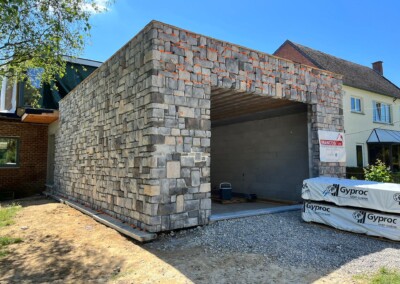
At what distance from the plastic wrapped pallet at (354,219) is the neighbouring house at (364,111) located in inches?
422

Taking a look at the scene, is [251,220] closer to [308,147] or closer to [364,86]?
[308,147]

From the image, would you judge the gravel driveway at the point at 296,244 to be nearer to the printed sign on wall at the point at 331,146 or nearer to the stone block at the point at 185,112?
the stone block at the point at 185,112

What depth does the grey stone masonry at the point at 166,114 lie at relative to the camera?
232 inches

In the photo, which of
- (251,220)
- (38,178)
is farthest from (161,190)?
(38,178)

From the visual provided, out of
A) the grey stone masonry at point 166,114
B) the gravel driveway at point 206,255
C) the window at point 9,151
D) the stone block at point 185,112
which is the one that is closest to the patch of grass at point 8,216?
the gravel driveway at point 206,255

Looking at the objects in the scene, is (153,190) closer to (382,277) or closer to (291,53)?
(382,277)

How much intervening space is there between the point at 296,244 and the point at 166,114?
347 cm

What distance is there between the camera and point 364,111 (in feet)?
57.6

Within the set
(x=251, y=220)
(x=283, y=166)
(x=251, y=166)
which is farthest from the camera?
(x=251, y=166)

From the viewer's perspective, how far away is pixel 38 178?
14414 mm

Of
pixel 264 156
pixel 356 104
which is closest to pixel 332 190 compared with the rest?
pixel 264 156

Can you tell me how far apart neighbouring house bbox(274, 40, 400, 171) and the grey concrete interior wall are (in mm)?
7467

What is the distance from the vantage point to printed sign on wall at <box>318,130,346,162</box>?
8.74 m

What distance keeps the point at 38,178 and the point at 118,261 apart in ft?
37.8
